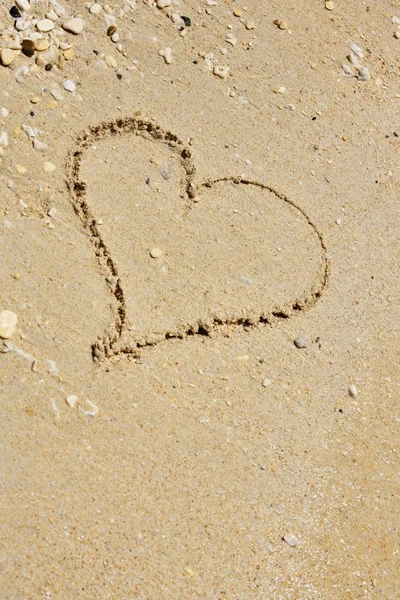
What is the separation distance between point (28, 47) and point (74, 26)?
201 mm

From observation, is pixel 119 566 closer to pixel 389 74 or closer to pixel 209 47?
pixel 209 47

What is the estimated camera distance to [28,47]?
2561 mm

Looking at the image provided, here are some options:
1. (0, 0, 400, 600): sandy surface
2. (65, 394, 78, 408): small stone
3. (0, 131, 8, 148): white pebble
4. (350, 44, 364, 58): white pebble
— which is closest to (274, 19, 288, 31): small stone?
(0, 0, 400, 600): sandy surface

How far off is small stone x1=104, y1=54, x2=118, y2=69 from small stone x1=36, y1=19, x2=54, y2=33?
23 centimetres

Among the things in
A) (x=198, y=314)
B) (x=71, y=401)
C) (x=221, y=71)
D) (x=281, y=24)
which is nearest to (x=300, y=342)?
(x=198, y=314)

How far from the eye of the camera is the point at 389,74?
3072mm

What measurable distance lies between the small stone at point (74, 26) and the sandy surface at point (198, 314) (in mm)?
27

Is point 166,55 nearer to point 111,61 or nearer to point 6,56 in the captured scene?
point 111,61

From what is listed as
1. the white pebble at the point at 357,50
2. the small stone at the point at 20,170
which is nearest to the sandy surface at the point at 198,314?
the small stone at the point at 20,170

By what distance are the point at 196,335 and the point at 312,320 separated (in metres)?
0.44

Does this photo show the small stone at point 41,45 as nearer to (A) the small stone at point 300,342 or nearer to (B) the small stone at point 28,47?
(B) the small stone at point 28,47

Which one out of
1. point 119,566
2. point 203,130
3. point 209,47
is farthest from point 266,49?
point 119,566

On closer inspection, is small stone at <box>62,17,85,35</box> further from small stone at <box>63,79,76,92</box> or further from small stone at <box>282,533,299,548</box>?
small stone at <box>282,533,299,548</box>

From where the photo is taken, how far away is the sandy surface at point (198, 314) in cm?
215
